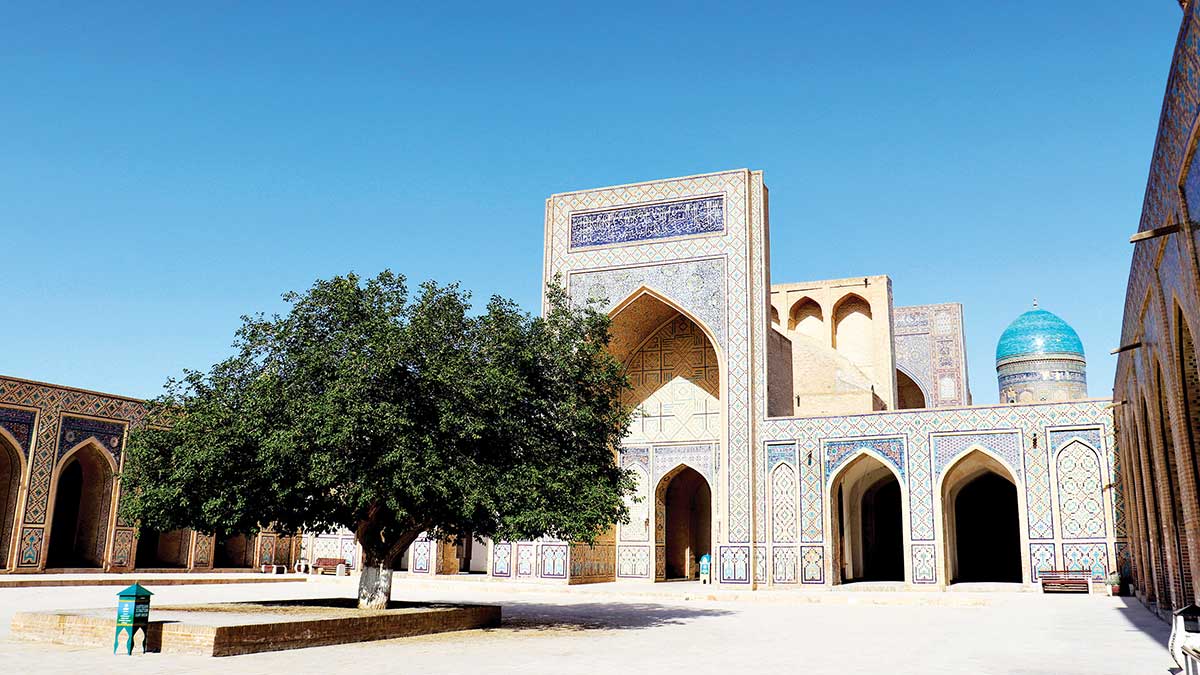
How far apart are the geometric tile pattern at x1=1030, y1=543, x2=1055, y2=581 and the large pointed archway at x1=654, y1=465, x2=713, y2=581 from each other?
678 cm

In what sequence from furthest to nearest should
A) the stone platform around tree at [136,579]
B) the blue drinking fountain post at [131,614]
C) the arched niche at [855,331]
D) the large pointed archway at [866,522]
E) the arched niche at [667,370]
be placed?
the arched niche at [855,331] → the arched niche at [667,370] → the large pointed archway at [866,522] → the stone platform around tree at [136,579] → the blue drinking fountain post at [131,614]

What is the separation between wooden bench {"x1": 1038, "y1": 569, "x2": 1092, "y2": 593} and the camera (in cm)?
1655

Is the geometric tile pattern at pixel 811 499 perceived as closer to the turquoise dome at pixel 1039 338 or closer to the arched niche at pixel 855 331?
the arched niche at pixel 855 331

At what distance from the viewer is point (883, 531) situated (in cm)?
2367

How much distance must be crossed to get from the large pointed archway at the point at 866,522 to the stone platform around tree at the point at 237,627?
11.2m

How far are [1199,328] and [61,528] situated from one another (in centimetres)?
2148

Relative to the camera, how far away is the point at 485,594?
17.5m

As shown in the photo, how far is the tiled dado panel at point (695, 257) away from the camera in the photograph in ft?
63.6

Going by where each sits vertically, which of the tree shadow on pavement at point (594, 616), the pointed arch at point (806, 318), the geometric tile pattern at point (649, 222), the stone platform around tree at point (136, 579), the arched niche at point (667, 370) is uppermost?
the geometric tile pattern at point (649, 222)

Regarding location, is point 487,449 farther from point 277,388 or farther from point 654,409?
point 654,409

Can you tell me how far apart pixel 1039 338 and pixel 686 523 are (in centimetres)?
1646

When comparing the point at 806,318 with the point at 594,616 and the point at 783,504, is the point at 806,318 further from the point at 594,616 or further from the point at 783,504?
the point at 594,616

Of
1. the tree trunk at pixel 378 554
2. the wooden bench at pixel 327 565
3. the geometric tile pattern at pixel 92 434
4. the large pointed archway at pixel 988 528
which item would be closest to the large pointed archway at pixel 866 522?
the large pointed archway at pixel 988 528

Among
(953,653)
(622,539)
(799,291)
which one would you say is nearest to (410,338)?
(953,653)
